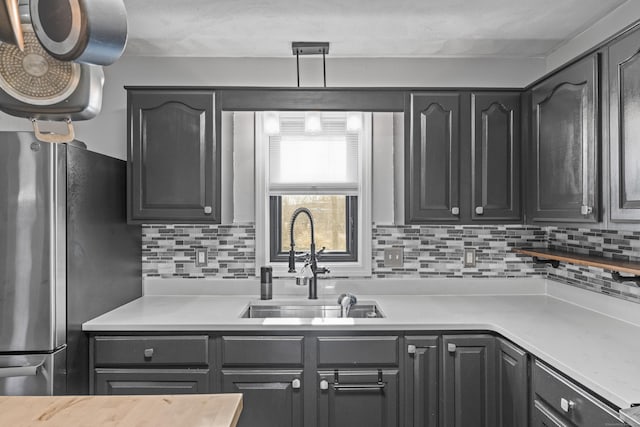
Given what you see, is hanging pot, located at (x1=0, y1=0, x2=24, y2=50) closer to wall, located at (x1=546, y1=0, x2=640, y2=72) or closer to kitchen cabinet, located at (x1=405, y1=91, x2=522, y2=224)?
kitchen cabinet, located at (x1=405, y1=91, x2=522, y2=224)

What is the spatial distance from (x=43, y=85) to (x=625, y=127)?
6.38 feet

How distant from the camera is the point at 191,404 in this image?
132 centimetres

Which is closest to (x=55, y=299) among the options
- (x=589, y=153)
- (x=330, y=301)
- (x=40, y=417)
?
(x=40, y=417)

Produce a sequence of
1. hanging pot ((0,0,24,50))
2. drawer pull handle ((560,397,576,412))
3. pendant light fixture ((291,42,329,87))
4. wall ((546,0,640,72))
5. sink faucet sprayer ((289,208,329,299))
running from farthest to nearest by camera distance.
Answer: sink faucet sprayer ((289,208,329,299)) < pendant light fixture ((291,42,329,87)) < wall ((546,0,640,72)) < drawer pull handle ((560,397,576,412)) < hanging pot ((0,0,24,50))

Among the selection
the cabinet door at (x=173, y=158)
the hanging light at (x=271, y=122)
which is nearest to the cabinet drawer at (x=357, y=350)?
the cabinet door at (x=173, y=158)

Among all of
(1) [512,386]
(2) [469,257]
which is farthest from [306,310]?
(1) [512,386]

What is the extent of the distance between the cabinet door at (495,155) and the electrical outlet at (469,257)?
395mm

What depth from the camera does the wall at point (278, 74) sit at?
3047 mm

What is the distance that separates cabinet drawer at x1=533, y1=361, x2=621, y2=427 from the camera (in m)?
1.51

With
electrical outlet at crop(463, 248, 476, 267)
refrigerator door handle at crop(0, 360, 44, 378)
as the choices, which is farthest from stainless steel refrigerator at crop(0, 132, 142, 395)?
electrical outlet at crop(463, 248, 476, 267)

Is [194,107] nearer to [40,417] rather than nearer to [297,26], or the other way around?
[297,26]

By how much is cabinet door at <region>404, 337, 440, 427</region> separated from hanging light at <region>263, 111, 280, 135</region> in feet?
4.71

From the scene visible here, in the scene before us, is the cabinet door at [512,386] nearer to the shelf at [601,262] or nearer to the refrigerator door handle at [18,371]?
the shelf at [601,262]

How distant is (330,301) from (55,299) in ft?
4.80
